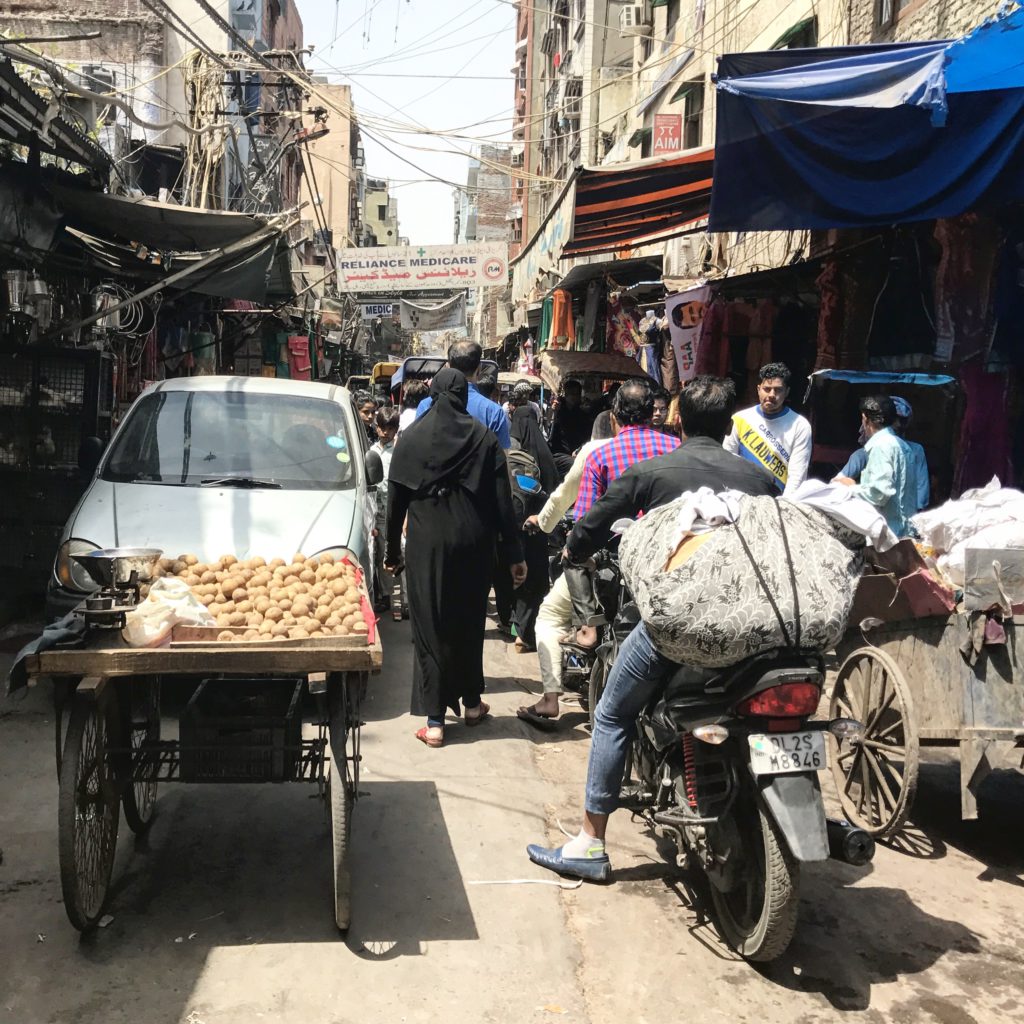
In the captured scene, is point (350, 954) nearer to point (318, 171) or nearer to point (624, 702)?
point (624, 702)

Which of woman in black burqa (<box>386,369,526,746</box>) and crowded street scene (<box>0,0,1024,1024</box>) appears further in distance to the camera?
woman in black burqa (<box>386,369,526,746</box>)

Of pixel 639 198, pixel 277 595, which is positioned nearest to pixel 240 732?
pixel 277 595

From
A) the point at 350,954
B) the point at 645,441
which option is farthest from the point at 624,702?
the point at 645,441

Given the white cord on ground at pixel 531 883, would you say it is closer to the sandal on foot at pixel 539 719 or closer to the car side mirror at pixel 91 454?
the sandal on foot at pixel 539 719

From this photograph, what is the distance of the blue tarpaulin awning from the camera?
554 cm

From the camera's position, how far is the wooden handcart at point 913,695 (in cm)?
382

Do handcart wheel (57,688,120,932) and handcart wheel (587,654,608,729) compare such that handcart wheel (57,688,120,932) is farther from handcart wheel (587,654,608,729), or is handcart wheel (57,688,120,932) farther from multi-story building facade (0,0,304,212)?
multi-story building facade (0,0,304,212)

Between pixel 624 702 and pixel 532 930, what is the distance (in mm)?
855

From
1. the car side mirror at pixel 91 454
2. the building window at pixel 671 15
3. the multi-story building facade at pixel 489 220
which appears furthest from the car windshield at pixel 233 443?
the multi-story building facade at pixel 489 220

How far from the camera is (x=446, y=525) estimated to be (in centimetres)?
539

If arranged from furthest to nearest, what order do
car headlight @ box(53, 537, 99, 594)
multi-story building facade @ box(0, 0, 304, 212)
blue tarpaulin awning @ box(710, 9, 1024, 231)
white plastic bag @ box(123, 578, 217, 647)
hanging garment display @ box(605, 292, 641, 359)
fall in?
multi-story building facade @ box(0, 0, 304, 212)
hanging garment display @ box(605, 292, 641, 359)
blue tarpaulin awning @ box(710, 9, 1024, 231)
car headlight @ box(53, 537, 99, 594)
white plastic bag @ box(123, 578, 217, 647)

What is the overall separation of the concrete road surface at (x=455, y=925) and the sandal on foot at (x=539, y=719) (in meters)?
0.89

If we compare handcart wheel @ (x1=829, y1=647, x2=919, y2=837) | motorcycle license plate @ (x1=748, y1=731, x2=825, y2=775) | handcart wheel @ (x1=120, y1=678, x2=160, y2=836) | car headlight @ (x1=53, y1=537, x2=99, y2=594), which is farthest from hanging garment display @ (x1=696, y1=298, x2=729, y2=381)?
motorcycle license plate @ (x1=748, y1=731, x2=825, y2=775)

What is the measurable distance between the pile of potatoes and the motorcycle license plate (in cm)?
131
